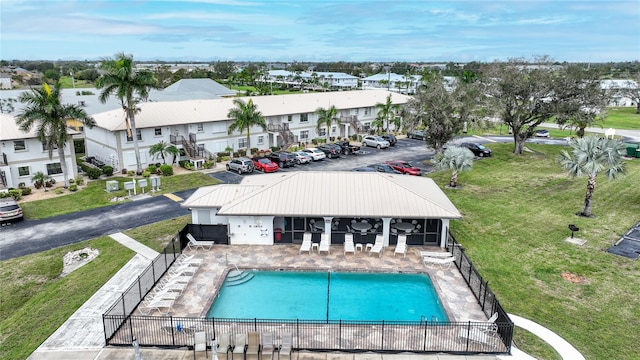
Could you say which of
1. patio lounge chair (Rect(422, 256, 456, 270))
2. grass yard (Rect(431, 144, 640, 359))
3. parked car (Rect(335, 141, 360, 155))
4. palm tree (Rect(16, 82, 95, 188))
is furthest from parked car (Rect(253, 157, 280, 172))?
patio lounge chair (Rect(422, 256, 456, 270))

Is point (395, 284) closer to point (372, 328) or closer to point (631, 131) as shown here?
point (372, 328)

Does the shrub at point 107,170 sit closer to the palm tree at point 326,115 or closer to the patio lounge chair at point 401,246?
the palm tree at point 326,115

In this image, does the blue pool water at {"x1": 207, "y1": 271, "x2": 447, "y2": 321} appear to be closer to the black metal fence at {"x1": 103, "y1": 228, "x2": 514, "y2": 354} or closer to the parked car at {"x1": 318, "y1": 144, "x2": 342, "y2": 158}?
the black metal fence at {"x1": 103, "y1": 228, "x2": 514, "y2": 354}

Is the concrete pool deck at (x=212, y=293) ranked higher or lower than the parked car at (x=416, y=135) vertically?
lower

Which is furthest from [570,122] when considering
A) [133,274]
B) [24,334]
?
[24,334]

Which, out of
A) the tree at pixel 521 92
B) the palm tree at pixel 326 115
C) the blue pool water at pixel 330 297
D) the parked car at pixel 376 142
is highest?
the tree at pixel 521 92

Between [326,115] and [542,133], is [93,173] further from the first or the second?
[542,133]

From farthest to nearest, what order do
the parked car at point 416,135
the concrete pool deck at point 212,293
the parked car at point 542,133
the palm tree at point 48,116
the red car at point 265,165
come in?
the parked car at point 542,133
the parked car at point 416,135
the red car at point 265,165
the palm tree at point 48,116
the concrete pool deck at point 212,293


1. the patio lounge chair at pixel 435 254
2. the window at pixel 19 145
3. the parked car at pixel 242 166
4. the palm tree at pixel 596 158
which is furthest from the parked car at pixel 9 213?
the palm tree at pixel 596 158
